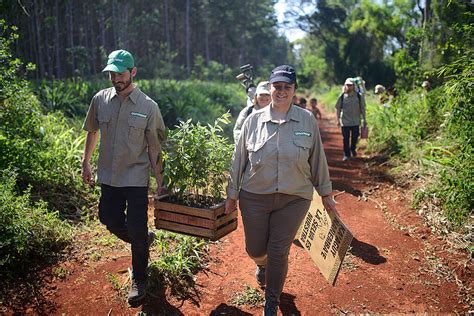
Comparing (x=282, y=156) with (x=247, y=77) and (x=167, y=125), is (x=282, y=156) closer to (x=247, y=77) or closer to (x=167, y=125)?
(x=247, y=77)

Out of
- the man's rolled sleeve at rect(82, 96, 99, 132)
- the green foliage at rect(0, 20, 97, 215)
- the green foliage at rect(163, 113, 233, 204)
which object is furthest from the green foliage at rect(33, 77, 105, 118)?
the green foliage at rect(163, 113, 233, 204)

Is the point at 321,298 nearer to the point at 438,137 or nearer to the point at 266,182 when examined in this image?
the point at 266,182

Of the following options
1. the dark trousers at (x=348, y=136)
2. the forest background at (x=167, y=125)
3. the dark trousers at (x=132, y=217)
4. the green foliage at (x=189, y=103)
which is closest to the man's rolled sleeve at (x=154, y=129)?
the dark trousers at (x=132, y=217)

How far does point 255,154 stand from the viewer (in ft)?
11.4

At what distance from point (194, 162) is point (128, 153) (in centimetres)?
63

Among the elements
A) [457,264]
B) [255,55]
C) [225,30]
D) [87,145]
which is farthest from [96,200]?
[255,55]

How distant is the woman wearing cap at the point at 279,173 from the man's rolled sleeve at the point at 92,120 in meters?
1.45

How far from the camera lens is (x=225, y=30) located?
5066cm

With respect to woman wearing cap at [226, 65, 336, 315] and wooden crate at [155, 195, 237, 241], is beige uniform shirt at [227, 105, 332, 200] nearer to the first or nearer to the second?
woman wearing cap at [226, 65, 336, 315]

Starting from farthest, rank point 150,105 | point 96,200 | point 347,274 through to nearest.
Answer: point 96,200, point 347,274, point 150,105

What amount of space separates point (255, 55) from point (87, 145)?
60831mm

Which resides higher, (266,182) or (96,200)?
(266,182)

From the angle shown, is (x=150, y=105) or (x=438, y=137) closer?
(x=150, y=105)

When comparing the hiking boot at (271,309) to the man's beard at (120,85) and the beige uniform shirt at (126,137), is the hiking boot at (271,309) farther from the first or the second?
the man's beard at (120,85)
